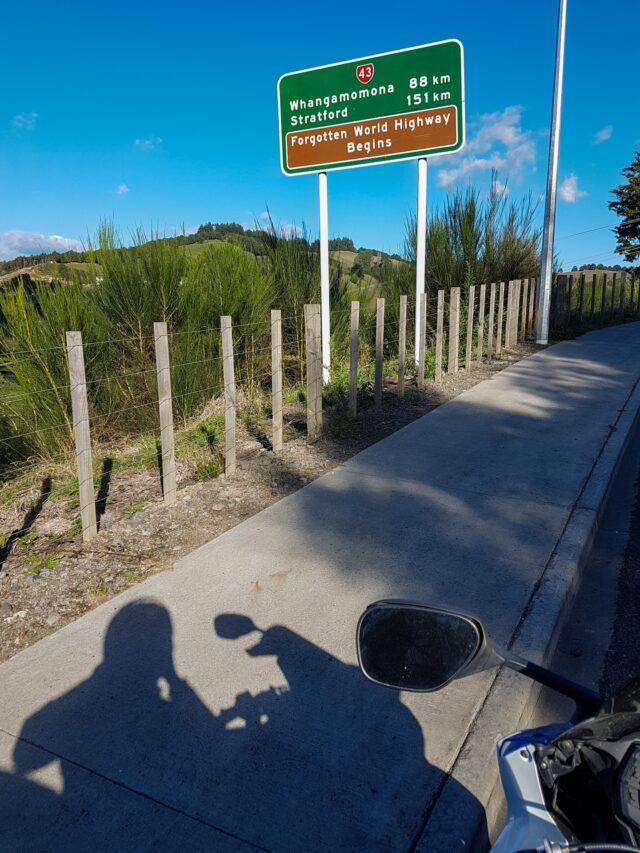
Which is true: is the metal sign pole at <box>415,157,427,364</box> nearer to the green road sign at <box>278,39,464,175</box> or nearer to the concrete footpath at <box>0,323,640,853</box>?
the green road sign at <box>278,39,464,175</box>

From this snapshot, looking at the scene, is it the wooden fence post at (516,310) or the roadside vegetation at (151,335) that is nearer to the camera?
the roadside vegetation at (151,335)

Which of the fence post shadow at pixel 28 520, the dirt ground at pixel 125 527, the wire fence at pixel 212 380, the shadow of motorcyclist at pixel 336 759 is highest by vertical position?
the wire fence at pixel 212 380

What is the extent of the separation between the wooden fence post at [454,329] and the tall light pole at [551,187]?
4445mm

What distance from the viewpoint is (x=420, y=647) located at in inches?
61.7

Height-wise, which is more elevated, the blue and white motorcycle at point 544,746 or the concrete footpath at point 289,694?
the blue and white motorcycle at point 544,746

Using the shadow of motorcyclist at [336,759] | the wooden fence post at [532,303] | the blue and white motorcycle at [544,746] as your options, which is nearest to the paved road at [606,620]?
the shadow of motorcyclist at [336,759]

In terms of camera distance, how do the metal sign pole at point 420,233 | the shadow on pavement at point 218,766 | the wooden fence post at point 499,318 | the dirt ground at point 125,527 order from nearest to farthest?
1. the shadow on pavement at point 218,766
2. the dirt ground at point 125,527
3. the metal sign pole at point 420,233
4. the wooden fence post at point 499,318

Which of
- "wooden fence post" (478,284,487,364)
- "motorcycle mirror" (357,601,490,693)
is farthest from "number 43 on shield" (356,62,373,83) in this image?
"motorcycle mirror" (357,601,490,693)

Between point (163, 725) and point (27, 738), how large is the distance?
499mm

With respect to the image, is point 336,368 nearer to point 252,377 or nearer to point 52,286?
point 252,377

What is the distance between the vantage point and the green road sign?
8.38 metres

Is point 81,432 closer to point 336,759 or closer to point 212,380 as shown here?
point 336,759

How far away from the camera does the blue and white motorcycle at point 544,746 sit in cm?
111

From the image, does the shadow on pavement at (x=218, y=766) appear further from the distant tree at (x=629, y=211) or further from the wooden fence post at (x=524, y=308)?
the distant tree at (x=629, y=211)
